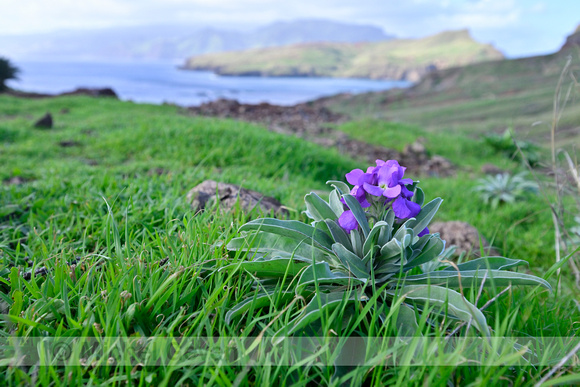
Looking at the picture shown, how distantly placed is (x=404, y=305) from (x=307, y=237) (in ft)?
1.46

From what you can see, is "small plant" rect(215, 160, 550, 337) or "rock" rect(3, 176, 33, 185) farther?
"rock" rect(3, 176, 33, 185)

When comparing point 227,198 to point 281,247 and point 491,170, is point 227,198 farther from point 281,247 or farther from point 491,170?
point 491,170

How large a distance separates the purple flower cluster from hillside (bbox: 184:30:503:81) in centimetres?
6601

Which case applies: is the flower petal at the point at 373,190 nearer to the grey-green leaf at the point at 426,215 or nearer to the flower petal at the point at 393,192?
the flower petal at the point at 393,192

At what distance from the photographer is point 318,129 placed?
8766 mm

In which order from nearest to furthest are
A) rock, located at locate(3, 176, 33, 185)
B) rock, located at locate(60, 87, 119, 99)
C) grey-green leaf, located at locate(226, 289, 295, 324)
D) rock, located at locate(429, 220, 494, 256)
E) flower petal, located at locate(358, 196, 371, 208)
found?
grey-green leaf, located at locate(226, 289, 295, 324), flower petal, located at locate(358, 196, 371, 208), rock, located at locate(429, 220, 494, 256), rock, located at locate(3, 176, 33, 185), rock, located at locate(60, 87, 119, 99)

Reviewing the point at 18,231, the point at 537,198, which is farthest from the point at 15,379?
the point at 537,198

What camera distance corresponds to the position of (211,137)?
5375 mm

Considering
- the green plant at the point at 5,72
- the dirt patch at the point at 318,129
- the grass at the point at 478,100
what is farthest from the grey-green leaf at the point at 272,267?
the green plant at the point at 5,72

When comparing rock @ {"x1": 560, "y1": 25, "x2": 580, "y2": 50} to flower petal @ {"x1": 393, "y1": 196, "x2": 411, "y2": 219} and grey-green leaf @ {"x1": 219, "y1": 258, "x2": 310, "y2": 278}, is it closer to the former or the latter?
flower petal @ {"x1": 393, "y1": 196, "x2": 411, "y2": 219}

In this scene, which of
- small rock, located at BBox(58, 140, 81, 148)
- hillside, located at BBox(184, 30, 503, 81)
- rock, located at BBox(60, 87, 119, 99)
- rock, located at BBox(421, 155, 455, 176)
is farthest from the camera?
hillside, located at BBox(184, 30, 503, 81)

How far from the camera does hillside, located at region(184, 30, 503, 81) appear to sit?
6850cm

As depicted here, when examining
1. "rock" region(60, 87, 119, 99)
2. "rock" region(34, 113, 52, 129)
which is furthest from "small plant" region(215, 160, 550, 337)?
"rock" region(60, 87, 119, 99)

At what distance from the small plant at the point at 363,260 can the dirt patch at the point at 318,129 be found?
17.1ft
